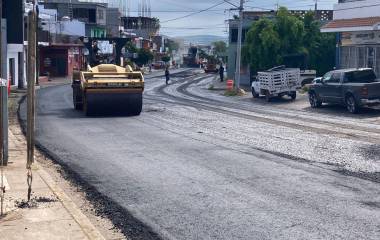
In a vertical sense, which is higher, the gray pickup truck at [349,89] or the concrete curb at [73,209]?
the gray pickup truck at [349,89]

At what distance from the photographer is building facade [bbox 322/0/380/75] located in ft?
123

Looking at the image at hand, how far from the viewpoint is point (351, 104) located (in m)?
27.7

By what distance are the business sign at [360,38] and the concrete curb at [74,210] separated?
94.4ft

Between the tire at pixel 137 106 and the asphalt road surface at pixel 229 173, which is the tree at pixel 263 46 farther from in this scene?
the asphalt road surface at pixel 229 173

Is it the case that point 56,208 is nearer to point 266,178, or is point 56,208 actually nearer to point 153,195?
point 153,195

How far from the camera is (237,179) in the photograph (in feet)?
39.0

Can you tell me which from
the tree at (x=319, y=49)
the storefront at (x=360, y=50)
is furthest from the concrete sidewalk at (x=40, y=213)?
the tree at (x=319, y=49)

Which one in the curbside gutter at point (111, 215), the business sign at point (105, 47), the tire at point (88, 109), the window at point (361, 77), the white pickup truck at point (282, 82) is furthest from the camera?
the white pickup truck at point (282, 82)

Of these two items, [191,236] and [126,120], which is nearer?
[191,236]

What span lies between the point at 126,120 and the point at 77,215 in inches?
577

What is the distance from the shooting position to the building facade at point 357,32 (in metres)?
37.6

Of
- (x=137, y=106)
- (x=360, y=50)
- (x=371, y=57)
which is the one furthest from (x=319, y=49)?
(x=137, y=106)

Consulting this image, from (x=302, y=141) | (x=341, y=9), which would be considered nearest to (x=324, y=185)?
(x=302, y=141)

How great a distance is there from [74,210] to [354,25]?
32.3 meters
